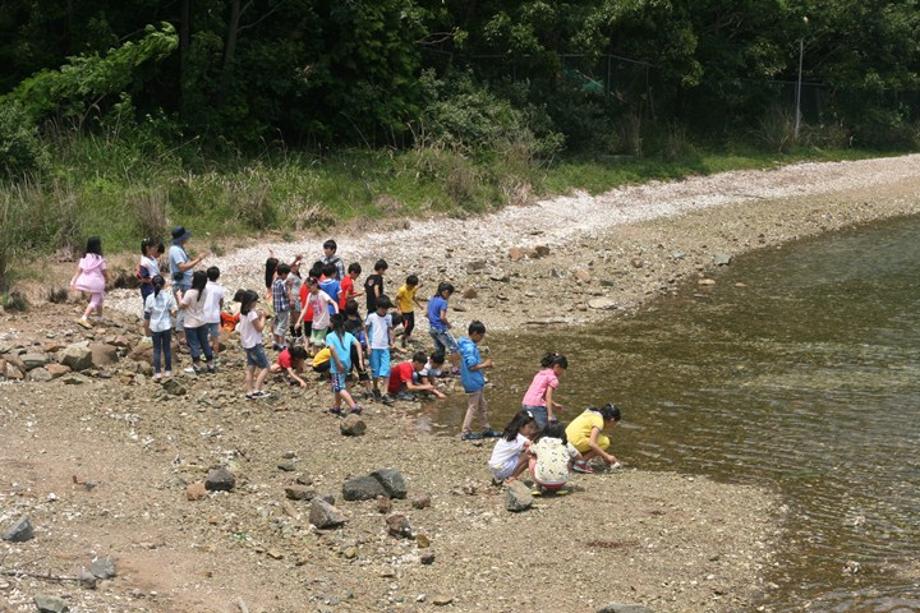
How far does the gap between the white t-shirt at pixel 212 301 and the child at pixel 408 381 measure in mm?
2572

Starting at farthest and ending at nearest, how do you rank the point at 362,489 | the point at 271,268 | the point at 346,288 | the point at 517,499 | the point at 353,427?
the point at 271,268
the point at 346,288
the point at 353,427
the point at 362,489
the point at 517,499

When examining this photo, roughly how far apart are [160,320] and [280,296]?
2254mm

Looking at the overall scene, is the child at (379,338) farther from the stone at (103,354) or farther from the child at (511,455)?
the stone at (103,354)

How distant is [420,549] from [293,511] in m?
1.44

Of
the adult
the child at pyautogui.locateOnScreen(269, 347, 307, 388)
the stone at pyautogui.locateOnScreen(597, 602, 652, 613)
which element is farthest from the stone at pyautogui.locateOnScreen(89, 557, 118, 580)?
the adult

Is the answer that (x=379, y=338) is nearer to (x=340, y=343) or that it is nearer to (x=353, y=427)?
(x=340, y=343)

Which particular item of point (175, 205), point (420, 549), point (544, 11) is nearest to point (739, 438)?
point (420, 549)

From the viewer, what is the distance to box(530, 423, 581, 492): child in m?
13.0

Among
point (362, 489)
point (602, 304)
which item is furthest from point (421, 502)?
point (602, 304)

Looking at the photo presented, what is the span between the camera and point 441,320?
17.6 meters

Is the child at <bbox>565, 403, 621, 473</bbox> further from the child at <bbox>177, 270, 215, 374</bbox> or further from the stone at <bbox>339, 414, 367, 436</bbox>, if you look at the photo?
the child at <bbox>177, 270, 215, 374</bbox>

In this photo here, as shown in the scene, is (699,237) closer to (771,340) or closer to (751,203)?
(751,203)

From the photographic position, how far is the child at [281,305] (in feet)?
58.6

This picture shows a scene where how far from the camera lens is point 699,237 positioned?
29.8 metres
